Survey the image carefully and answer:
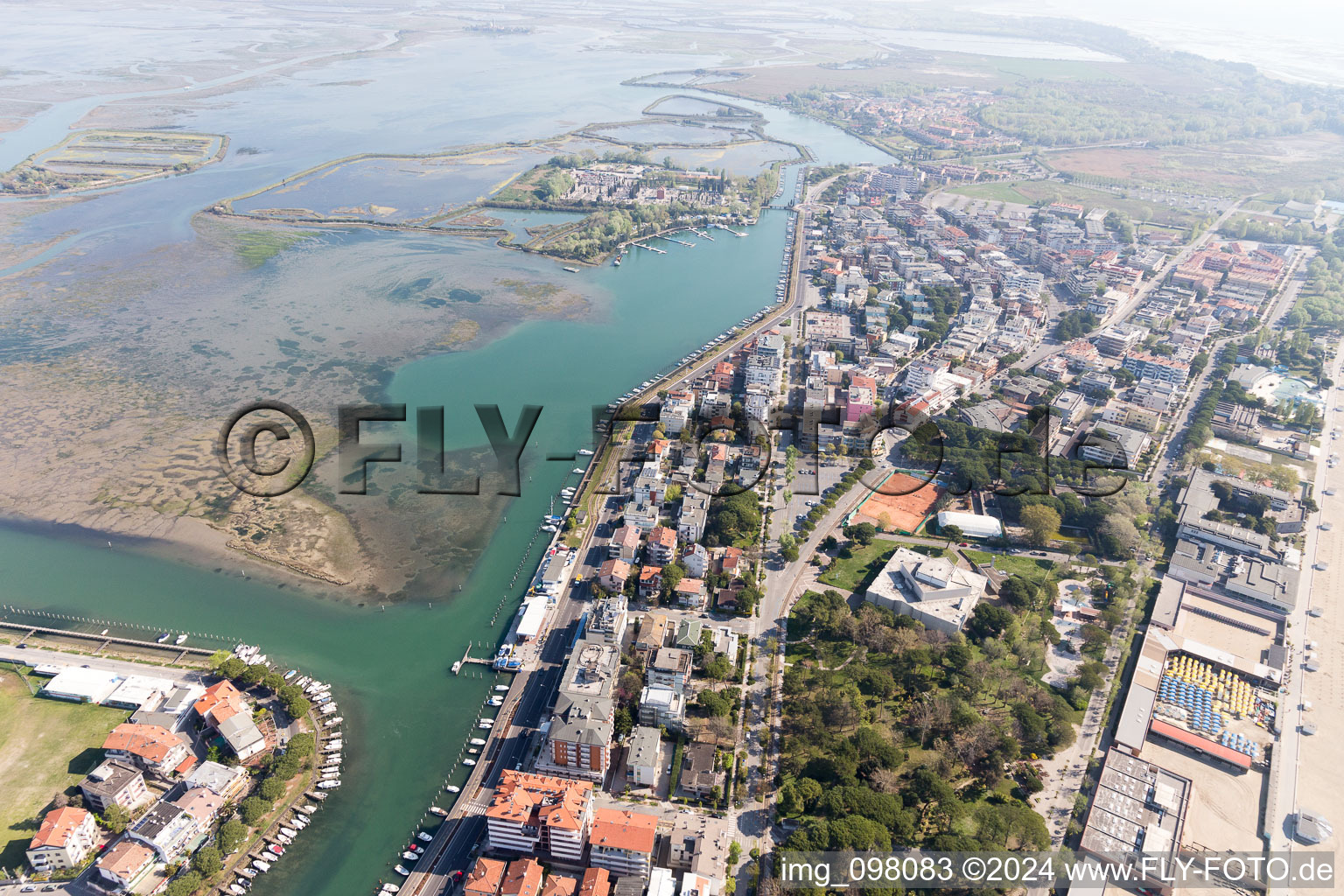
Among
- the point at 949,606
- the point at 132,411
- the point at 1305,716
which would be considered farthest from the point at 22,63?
the point at 1305,716

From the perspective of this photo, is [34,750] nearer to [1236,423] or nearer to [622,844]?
[622,844]

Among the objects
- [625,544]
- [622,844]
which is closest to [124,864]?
[622,844]

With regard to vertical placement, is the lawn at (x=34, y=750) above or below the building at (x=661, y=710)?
below

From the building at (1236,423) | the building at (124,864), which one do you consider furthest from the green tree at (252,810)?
the building at (1236,423)

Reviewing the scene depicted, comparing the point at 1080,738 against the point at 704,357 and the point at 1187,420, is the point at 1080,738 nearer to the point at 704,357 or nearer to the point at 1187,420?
the point at 1187,420

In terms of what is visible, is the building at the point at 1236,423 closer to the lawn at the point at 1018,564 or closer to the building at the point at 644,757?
the lawn at the point at 1018,564

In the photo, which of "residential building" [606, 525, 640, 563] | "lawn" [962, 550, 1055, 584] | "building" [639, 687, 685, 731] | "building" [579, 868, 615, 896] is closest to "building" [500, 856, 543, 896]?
"building" [579, 868, 615, 896]

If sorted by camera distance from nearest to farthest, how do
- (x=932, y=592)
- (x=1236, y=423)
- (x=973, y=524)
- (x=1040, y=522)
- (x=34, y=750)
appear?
1. (x=34, y=750)
2. (x=932, y=592)
3. (x=1040, y=522)
4. (x=973, y=524)
5. (x=1236, y=423)
